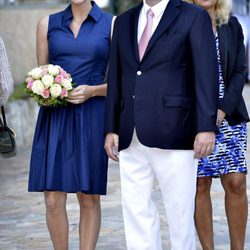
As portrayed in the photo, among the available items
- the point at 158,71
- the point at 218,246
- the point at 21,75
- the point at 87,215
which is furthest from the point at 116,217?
the point at 21,75

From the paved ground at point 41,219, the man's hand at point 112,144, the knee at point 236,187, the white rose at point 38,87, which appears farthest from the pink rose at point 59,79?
the paved ground at point 41,219

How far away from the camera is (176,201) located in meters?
4.89

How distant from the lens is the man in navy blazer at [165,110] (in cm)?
476

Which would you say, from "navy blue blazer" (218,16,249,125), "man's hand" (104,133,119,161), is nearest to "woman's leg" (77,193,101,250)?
"man's hand" (104,133,119,161)

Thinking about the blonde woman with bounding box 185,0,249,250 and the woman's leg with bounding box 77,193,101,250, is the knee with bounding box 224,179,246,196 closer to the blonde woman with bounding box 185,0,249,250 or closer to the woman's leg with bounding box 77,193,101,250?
the blonde woman with bounding box 185,0,249,250

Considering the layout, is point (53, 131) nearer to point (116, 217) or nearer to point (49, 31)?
point (49, 31)

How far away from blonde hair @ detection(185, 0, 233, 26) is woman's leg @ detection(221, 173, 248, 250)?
99 cm

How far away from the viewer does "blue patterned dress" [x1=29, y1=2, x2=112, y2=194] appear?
216 inches

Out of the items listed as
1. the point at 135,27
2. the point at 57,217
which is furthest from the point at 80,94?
the point at 57,217

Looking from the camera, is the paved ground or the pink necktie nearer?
the pink necktie

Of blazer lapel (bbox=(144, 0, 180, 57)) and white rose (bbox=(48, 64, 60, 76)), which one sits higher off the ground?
blazer lapel (bbox=(144, 0, 180, 57))

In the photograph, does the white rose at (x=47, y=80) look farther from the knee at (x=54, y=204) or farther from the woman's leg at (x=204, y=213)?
the woman's leg at (x=204, y=213)

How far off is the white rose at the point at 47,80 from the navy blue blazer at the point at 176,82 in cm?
65

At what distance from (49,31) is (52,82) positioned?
42cm
